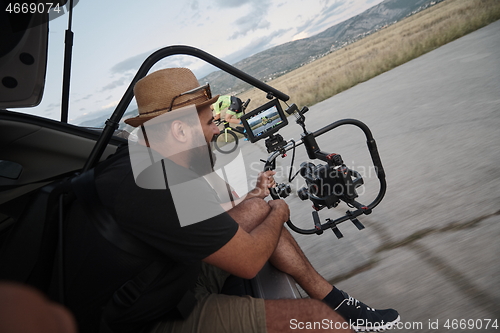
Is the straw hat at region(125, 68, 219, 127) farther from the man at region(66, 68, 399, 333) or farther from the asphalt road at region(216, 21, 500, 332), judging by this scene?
the asphalt road at region(216, 21, 500, 332)

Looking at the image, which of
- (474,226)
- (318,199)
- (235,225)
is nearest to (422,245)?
(474,226)

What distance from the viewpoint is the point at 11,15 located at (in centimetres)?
124

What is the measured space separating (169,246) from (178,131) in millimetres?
618

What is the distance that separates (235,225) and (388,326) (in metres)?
1.07

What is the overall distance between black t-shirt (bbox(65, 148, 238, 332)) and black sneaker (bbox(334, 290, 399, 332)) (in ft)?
3.06

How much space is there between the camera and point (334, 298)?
1.72 metres

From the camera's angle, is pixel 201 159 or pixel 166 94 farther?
pixel 201 159

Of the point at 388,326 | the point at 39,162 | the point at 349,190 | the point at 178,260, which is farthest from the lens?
the point at 349,190

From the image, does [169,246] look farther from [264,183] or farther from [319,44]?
[319,44]

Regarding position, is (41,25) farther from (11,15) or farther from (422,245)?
(422,245)

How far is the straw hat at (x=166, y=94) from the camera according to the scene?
5.23ft

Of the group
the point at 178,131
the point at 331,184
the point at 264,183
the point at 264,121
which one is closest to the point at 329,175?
the point at 331,184

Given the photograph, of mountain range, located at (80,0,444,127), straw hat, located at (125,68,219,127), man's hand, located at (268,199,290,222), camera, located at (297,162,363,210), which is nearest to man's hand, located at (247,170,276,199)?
man's hand, located at (268,199,290,222)

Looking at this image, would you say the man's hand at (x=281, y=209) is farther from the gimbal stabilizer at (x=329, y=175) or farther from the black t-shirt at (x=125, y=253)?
the black t-shirt at (x=125, y=253)
